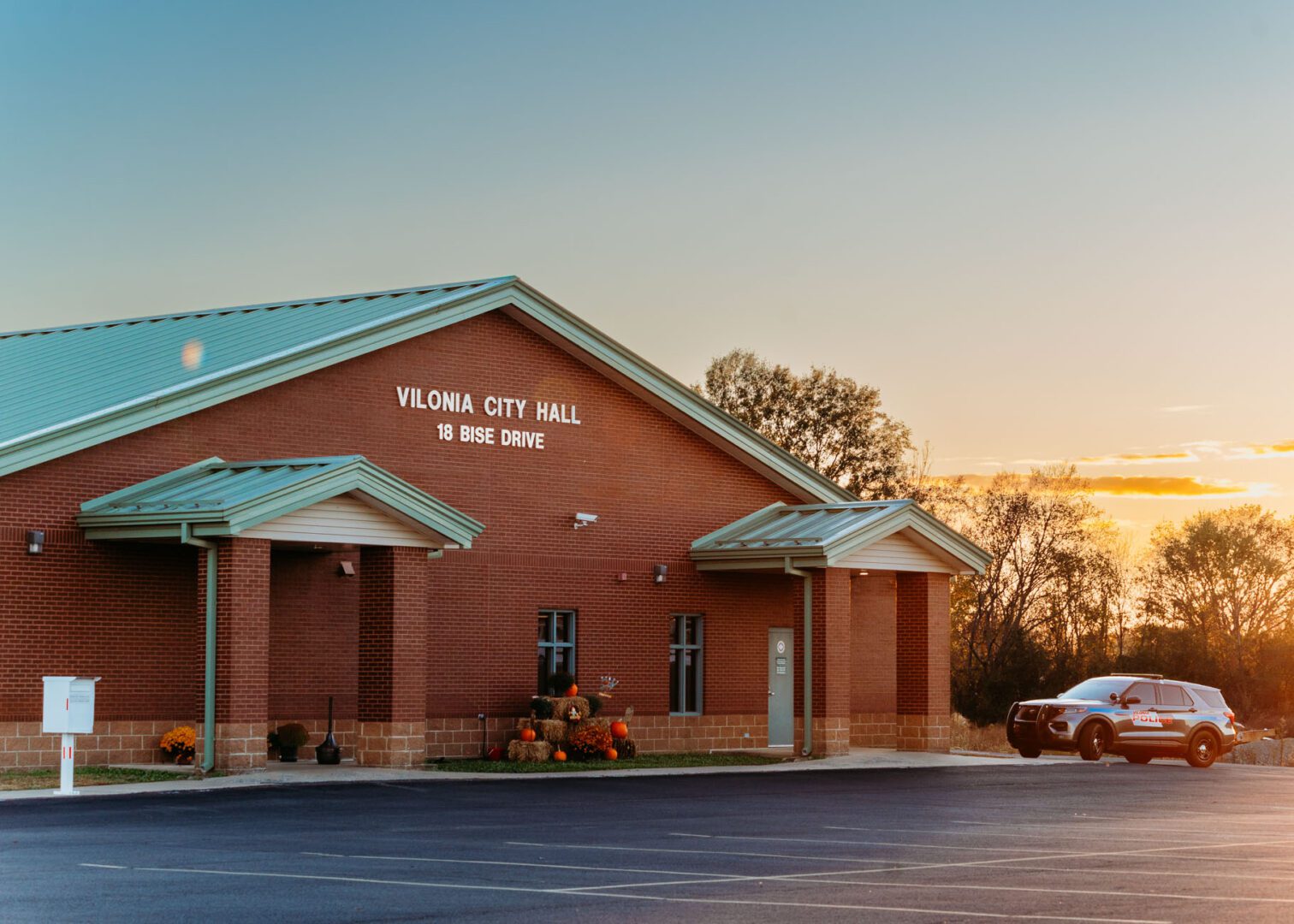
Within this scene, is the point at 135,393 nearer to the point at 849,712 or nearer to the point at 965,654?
the point at 849,712

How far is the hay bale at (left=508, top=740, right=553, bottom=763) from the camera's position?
96.1 feet

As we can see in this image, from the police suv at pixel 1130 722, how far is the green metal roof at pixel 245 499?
495 inches

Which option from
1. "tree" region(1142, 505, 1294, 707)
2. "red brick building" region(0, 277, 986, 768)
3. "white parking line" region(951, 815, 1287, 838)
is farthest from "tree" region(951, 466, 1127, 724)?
"white parking line" region(951, 815, 1287, 838)

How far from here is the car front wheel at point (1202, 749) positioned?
33.8 meters

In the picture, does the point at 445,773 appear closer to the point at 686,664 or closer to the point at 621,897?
the point at 686,664

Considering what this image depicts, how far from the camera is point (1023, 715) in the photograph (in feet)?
112

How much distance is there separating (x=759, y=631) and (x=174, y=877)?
74.0 ft

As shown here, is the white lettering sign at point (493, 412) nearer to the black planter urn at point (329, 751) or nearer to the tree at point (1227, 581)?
the black planter urn at point (329, 751)

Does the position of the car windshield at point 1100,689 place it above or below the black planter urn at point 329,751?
above

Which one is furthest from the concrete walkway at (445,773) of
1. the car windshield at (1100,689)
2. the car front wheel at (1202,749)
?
the car front wheel at (1202,749)

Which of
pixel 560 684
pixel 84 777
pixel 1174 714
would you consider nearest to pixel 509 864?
pixel 84 777

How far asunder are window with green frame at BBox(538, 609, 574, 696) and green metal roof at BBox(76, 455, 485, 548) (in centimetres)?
525

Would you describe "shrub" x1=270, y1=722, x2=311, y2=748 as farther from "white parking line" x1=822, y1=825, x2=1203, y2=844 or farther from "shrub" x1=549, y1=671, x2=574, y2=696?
"white parking line" x1=822, y1=825, x2=1203, y2=844

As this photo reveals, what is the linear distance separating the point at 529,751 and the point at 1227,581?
51.6 meters
